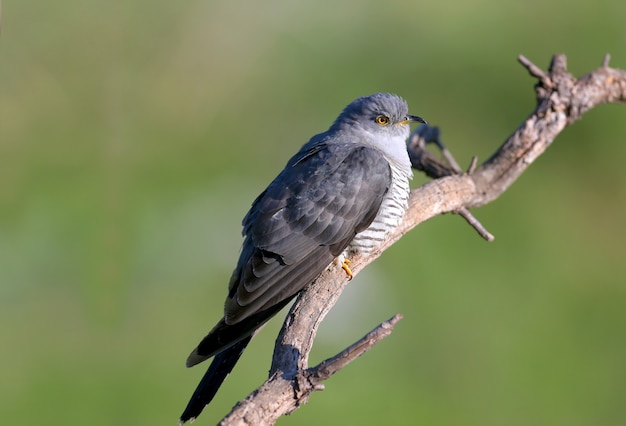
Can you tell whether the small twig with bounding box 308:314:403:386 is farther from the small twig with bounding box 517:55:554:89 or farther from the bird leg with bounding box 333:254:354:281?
the small twig with bounding box 517:55:554:89

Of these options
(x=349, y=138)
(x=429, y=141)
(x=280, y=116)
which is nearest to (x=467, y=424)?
(x=429, y=141)

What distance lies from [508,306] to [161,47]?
11.8ft

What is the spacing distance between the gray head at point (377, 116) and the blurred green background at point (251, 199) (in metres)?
1.83

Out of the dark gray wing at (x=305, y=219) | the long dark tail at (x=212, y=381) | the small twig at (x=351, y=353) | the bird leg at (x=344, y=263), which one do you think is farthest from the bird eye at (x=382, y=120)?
the small twig at (x=351, y=353)

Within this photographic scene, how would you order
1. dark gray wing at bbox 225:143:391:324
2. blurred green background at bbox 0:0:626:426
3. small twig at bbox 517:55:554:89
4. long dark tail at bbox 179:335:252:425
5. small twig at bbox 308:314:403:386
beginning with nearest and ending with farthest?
small twig at bbox 308:314:403:386 → long dark tail at bbox 179:335:252:425 → dark gray wing at bbox 225:143:391:324 → small twig at bbox 517:55:554:89 → blurred green background at bbox 0:0:626:426

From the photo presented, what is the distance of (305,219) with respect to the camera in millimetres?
3105

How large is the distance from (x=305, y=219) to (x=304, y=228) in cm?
4

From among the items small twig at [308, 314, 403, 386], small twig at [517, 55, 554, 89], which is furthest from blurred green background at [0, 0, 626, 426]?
small twig at [308, 314, 403, 386]

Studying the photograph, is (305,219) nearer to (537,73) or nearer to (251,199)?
(537,73)

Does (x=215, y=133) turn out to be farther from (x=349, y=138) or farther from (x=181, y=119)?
(x=349, y=138)

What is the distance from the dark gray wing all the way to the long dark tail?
6.1 inches

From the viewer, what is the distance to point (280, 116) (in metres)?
7.01

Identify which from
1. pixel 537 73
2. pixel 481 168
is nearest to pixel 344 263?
pixel 481 168

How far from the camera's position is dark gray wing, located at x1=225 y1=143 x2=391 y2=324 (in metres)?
2.94
